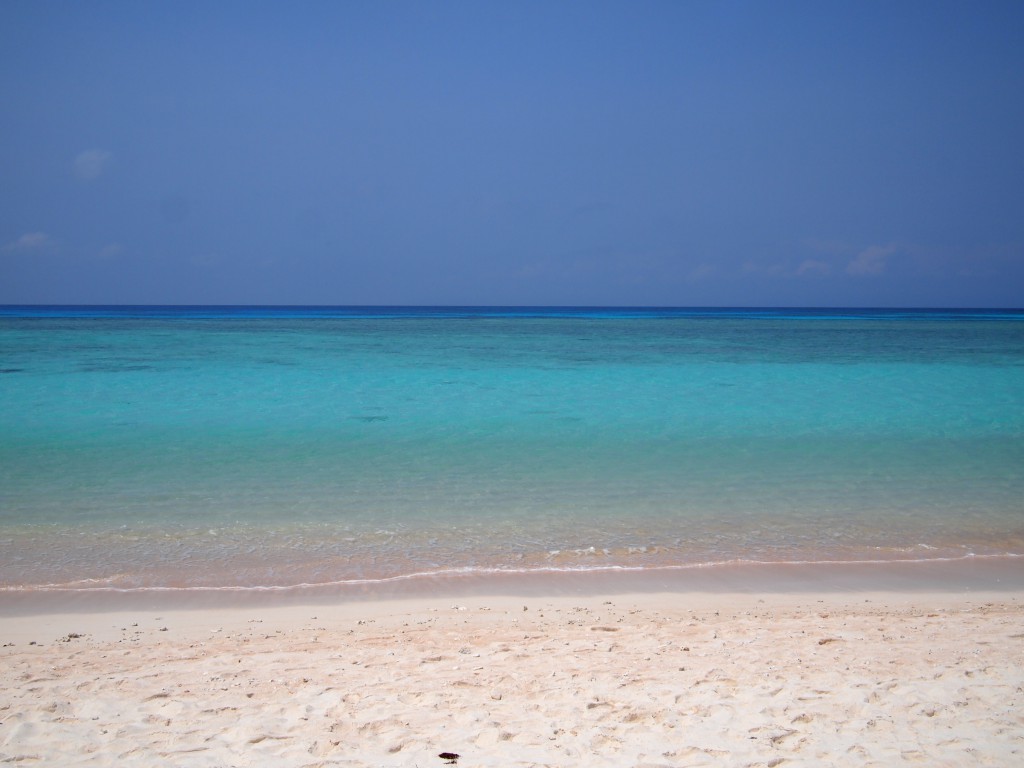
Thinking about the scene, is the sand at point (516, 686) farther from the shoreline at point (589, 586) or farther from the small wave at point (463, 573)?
the small wave at point (463, 573)

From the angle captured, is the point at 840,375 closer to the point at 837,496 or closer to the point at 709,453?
the point at 709,453

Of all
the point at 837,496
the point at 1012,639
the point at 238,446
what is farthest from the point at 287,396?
the point at 1012,639

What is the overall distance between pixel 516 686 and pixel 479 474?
192 inches

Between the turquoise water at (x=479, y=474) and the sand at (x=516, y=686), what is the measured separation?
962mm

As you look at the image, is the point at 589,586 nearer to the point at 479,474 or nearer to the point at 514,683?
the point at 514,683

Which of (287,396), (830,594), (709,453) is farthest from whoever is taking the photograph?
(287,396)

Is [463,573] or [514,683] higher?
[514,683]

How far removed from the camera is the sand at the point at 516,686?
280 cm

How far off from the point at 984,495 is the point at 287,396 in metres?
11.6

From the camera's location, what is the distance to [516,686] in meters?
3.35

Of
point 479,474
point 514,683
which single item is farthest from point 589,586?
point 479,474

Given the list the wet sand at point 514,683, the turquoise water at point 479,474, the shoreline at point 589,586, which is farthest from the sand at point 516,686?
the turquoise water at point 479,474

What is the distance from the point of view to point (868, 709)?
3.08 m

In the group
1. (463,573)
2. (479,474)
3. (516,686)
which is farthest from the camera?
(479,474)
